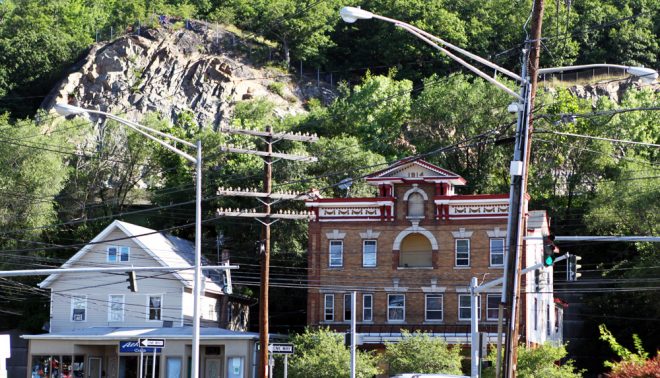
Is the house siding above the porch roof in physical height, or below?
above

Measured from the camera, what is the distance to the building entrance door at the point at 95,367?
60759 mm

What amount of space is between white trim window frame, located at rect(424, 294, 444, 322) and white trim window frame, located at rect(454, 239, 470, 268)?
6.49 ft

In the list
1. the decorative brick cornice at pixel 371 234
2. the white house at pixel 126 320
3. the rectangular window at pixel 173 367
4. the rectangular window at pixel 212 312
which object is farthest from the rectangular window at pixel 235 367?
the decorative brick cornice at pixel 371 234

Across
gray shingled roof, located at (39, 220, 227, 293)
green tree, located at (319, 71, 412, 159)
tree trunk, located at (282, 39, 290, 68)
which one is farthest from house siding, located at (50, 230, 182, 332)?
tree trunk, located at (282, 39, 290, 68)

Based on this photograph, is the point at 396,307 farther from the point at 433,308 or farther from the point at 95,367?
the point at 95,367

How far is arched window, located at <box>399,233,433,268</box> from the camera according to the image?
201ft

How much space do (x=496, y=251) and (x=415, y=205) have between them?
4881mm

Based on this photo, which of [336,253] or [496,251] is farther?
[336,253]

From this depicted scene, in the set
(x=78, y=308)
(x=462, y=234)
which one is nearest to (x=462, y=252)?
(x=462, y=234)

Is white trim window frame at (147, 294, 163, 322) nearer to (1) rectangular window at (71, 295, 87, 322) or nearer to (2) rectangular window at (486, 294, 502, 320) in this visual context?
(1) rectangular window at (71, 295, 87, 322)

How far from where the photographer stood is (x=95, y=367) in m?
61.0

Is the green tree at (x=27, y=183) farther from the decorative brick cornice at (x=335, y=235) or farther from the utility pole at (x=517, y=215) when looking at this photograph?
the utility pole at (x=517, y=215)

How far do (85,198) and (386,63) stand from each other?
59904mm

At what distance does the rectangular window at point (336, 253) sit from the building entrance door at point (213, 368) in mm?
7907
